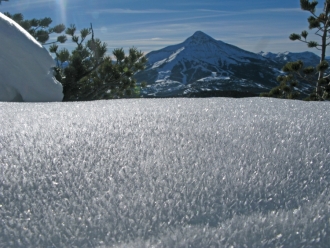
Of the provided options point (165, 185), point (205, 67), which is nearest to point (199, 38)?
point (205, 67)

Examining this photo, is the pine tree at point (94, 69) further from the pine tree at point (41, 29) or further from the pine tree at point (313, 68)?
the pine tree at point (313, 68)

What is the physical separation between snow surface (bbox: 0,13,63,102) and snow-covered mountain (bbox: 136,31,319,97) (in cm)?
6948

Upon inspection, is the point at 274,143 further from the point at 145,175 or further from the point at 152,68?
the point at 152,68

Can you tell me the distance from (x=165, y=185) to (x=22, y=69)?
5.45 feet

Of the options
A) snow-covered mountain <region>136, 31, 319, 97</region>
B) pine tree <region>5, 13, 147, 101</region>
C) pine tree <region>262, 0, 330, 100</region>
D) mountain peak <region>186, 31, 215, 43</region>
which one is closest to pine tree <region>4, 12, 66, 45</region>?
pine tree <region>5, 13, 147, 101</region>

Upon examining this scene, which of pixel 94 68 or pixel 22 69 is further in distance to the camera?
pixel 94 68

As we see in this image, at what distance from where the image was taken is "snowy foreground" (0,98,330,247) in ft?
1.27

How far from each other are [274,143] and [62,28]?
7.22m

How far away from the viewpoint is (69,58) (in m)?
4.61

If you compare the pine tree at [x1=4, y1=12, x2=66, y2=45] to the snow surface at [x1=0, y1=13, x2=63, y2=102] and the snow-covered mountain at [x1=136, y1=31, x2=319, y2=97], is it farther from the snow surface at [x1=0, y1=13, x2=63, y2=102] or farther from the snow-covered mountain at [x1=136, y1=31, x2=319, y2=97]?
the snow-covered mountain at [x1=136, y1=31, x2=319, y2=97]

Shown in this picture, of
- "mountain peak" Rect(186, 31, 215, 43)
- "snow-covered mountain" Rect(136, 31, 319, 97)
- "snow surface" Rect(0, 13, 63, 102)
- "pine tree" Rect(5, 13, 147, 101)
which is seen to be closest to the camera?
"snow surface" Rect(0, 13, 63, 102)

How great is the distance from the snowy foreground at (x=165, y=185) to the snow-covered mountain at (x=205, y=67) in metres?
70.7

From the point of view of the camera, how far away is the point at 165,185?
45cm

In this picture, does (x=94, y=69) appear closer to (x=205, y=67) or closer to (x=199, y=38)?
(x=205, y=67)
